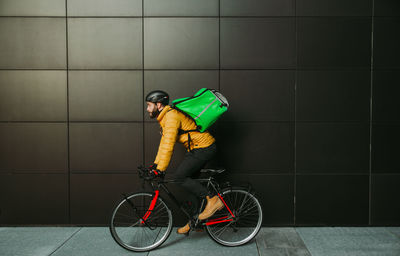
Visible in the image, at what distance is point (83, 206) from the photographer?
498 centimetres

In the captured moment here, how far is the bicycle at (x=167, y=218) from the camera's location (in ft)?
13.5

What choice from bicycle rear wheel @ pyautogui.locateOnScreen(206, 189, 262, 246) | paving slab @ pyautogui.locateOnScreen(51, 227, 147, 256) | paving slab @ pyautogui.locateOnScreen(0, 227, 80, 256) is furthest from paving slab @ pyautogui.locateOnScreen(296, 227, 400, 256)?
paving slab @ pyautogui.locateOnScreen(0, 227, 80, 256)

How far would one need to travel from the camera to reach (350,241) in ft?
14.4

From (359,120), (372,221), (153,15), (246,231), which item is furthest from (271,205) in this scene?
(153,15)

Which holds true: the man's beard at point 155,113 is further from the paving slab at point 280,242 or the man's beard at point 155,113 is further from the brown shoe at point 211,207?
the paving slab at point 280,242

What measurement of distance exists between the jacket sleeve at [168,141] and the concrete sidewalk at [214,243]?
121 cm

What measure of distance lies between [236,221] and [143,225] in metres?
1.25

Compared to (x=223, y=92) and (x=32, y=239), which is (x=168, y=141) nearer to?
(x=223, y=92)

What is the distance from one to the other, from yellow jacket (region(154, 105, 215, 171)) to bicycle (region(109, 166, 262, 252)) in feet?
1.00

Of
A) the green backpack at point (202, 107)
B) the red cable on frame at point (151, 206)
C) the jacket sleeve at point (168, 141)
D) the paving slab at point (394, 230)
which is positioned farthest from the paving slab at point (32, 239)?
the paving slab at point (394, 230)

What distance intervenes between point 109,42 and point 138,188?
235 centimetres

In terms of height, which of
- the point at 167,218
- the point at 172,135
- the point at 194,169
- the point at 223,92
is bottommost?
the point at 167,218

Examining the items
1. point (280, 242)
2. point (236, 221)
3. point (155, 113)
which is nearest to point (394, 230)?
point (280, 242)

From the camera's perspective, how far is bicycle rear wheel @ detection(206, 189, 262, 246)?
4.27 metres
